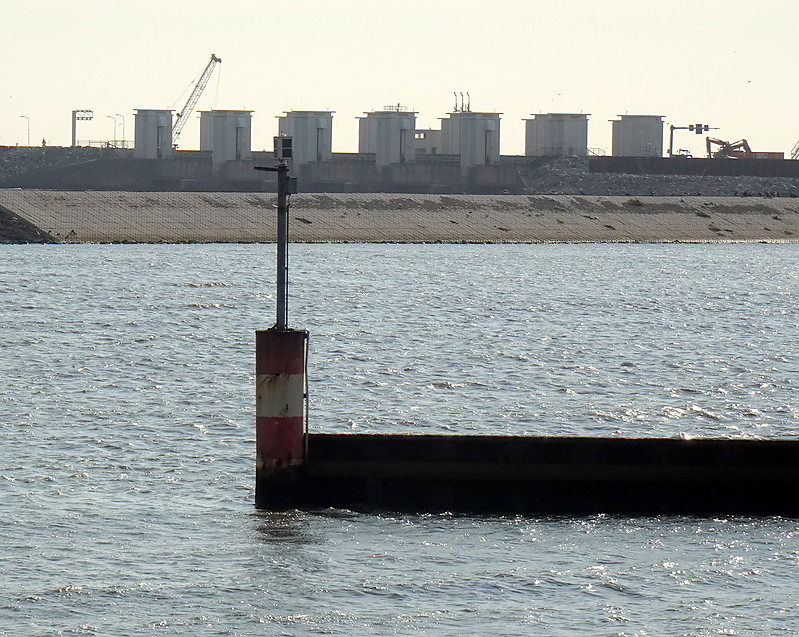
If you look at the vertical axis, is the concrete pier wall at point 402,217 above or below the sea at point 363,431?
above

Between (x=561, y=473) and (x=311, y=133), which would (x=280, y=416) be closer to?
(x=561, y=473)

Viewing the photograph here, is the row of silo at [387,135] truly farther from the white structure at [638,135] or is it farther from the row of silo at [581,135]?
the white structure at [638,135]

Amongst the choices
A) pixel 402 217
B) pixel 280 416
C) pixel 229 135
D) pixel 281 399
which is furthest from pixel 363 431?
pixel 229 135

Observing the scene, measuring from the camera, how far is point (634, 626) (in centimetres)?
1577

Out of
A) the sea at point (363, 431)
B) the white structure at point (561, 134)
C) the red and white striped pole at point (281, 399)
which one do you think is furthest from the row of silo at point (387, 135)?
the red and white striped pole at point (281, 399)

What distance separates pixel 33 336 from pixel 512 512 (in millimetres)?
29609

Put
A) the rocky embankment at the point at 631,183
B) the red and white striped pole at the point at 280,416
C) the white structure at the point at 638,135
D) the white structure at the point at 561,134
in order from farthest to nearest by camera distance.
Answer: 1. the white structure at the point at 638,135
2. the white structure at the point at 561,134
3. the rocky embankment at the point at 631,183
4. the red and white striped pole at the point at 280,416

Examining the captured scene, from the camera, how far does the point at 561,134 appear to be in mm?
181375

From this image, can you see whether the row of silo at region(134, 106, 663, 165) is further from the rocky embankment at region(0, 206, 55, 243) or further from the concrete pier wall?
the rocky embankment at region(0, 206, 55, 243)

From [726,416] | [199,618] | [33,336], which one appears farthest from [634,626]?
[33,336]

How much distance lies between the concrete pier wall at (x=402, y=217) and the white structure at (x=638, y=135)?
31.0m

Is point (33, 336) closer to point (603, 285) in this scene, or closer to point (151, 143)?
point (603, 285)

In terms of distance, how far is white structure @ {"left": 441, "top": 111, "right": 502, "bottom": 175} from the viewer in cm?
17562

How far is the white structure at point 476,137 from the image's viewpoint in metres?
176
